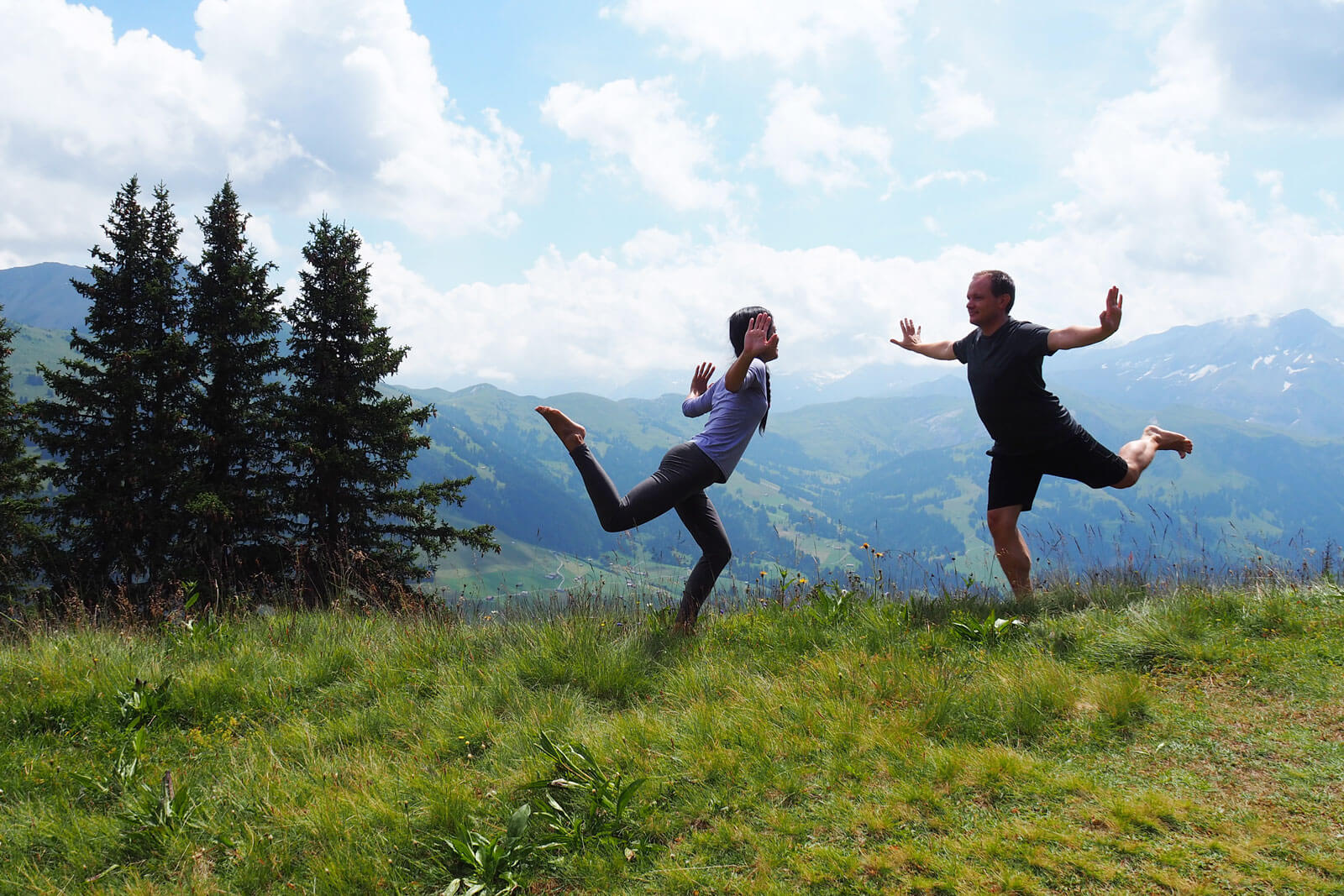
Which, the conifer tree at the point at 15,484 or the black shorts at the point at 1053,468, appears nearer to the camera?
the black shorts at the point at 1053,468

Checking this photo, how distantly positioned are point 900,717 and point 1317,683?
8.18 feet

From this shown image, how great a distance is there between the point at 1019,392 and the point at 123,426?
2645cm

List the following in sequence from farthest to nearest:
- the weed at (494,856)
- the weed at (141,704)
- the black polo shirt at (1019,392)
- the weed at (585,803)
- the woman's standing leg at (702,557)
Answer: the black polo shirt at (1019,392) → the woman's standing leg at (702,557) → the weed at (141,704) → the weed at (585,803) → the weed at (494,856)

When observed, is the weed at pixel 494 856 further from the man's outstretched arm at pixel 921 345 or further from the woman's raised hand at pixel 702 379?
the man's outstretched arm at pixel 921 345

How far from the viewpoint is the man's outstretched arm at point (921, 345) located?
249 inches

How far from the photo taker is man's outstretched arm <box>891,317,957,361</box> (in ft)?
20.7

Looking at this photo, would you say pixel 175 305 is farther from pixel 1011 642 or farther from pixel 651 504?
pixel 1011 642

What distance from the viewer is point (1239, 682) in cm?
399

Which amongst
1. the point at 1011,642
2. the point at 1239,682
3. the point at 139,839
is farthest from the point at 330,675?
the point at 1239,682

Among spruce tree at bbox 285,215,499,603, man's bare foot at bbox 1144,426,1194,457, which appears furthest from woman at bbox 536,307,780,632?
spruce tree at bbox 285,215,499,603

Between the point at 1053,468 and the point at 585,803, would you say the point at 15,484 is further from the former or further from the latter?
the point at 1053,468

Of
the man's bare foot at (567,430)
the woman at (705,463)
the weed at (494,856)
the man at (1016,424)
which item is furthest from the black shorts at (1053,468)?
the weed at (494,856)

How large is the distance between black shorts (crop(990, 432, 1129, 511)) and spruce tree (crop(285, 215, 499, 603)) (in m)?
20.1

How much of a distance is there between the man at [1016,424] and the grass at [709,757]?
0.85 m
